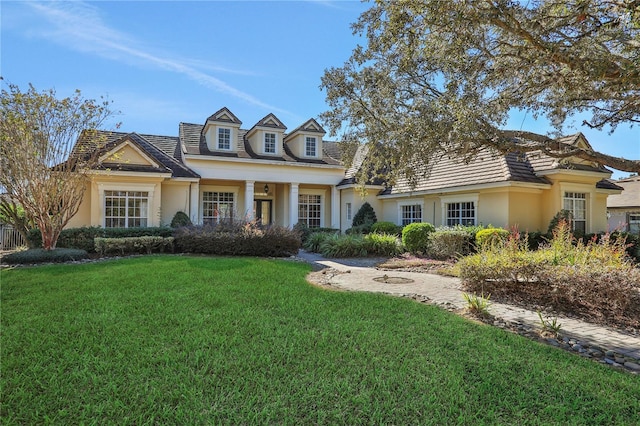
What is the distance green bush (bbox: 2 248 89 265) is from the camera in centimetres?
1227

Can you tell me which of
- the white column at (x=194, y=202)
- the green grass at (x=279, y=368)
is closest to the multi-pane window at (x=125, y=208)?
the white column at (x=194, y=202)

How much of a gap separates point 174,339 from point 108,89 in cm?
1323

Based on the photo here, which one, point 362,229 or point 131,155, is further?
point 362,229

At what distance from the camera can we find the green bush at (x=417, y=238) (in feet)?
54.1

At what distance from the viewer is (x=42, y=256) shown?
1246 centimetres

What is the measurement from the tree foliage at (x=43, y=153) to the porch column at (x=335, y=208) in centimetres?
1318

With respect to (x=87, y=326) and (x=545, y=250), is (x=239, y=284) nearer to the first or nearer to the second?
(x=87, y=326)

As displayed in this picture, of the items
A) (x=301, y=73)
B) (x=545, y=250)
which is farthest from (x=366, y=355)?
(x=301, y=73)

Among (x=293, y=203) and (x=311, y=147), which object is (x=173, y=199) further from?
(x=311, y=147)

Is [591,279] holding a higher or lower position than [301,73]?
lower

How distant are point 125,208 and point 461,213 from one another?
1681 centimetres

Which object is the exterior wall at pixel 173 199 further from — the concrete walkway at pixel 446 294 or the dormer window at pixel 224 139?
the concrete walkway at pixel 446 294

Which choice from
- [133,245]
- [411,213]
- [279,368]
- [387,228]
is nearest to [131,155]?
[133,245]

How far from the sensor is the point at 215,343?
4680 millimetres
